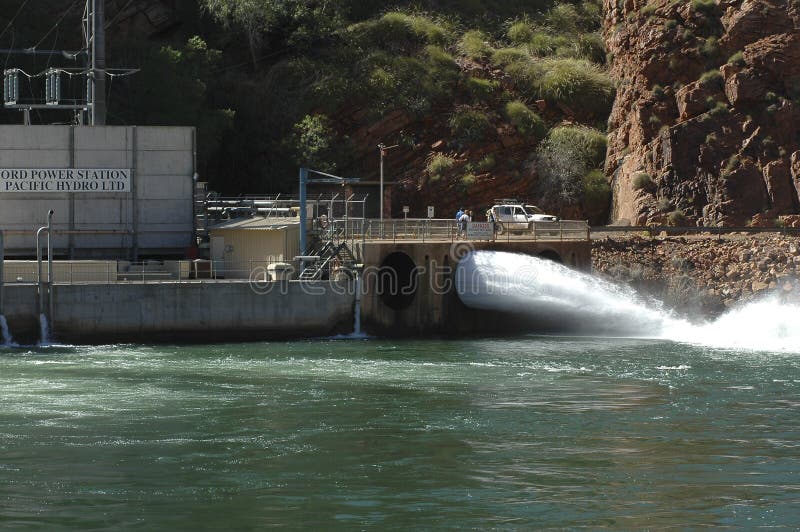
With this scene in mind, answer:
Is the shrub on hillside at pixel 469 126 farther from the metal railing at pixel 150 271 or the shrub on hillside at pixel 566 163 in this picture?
the metal railing at pixel 150 271

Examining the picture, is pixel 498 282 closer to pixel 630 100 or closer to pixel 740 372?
pixel 740 372

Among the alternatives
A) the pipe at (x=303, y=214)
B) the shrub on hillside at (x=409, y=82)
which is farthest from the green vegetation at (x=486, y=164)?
the pipe at (x=303, y=214)

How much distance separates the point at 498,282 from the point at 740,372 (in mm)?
14228

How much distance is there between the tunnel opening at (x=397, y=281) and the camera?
48.4 m

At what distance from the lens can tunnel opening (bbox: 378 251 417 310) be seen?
1905 inches

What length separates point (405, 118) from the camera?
238 ft

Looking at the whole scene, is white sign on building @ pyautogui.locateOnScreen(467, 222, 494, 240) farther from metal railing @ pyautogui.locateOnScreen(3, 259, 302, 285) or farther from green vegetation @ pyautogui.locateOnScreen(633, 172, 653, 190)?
green vegetation @ pyautogui.locateOnScreen(633, 172, 653, 190)

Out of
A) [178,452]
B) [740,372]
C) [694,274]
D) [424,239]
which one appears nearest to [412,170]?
[694,274]

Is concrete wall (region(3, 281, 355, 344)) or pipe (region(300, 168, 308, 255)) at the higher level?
pipe (region(300, 168, 308, 255))

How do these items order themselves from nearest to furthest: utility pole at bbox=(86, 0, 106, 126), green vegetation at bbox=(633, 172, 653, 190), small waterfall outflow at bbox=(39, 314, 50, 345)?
small waterfall outflow at bbox=(39, 314, 50, 345), utility pole at bbox=(86, 0, 106, 126), green vegetation at bbox=(633, 172, 653, 190)

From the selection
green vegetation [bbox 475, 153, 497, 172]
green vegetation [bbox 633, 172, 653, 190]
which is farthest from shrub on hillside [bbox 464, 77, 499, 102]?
green vegetation [bbox 633, 172, 653, 190]

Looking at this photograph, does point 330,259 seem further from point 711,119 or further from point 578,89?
point 578,89

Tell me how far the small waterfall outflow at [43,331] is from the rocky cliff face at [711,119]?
108ft

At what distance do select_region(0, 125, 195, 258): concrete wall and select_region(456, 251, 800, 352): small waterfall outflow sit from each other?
1105 centimetres
